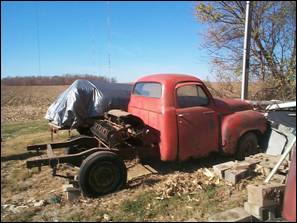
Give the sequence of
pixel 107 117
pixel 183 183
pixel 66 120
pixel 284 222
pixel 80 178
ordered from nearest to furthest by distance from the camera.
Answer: pixel 284 222
pixel 80 178
pixel 183 183
pixel 107 117
pixel 66 120

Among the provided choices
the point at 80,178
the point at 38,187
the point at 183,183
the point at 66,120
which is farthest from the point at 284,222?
the point at 66,120

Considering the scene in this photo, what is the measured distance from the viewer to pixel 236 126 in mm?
6730

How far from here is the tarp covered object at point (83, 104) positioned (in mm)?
7828

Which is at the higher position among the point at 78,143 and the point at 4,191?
the point at 78,143

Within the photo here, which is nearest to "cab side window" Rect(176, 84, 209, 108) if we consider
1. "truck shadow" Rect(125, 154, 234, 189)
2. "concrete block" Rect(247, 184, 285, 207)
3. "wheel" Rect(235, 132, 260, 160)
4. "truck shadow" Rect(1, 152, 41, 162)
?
"wheel" Rect(235, 132, 260, 160)

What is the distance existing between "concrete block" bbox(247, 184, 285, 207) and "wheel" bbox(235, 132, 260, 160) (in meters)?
2.39

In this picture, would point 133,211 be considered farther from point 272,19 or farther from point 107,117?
point 272,19

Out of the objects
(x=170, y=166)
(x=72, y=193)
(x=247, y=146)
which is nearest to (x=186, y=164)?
(x=170, y=166)

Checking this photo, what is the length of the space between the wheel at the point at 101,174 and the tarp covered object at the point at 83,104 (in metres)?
2.53

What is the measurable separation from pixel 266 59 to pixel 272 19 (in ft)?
9.54

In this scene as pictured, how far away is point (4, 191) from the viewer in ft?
18.8

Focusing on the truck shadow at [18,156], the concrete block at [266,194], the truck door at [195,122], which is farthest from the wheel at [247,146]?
the truck shadow at [18,156]

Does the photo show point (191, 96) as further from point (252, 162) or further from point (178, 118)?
point (252, 162)

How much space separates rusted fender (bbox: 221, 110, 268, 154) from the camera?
666 centimetres
